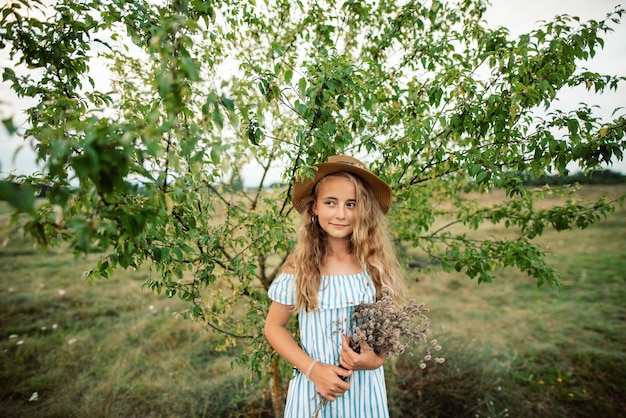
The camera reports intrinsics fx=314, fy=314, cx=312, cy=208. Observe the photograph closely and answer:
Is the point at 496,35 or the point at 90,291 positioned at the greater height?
the point at 496,35

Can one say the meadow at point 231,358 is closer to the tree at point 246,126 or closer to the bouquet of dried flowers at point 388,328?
the tree at point 246,126

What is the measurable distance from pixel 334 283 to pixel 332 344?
394 millimetres

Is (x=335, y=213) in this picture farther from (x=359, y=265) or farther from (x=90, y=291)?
(x=90, y=291)

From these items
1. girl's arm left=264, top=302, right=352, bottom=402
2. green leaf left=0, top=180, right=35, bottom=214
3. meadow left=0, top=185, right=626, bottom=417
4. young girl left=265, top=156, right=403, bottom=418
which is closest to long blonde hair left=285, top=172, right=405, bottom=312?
young girl left=265, top=156, right=403, bottom=418

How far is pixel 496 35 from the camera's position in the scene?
8.07 ft

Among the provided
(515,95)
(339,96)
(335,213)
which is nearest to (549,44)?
(515,95)

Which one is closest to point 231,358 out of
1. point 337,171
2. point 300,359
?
point 300,359

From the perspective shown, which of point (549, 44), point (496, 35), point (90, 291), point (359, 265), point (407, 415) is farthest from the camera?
point (90, 291)

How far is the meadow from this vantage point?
3.88 metres

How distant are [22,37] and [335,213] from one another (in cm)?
197

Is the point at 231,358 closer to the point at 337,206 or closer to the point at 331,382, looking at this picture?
the point at 331,382

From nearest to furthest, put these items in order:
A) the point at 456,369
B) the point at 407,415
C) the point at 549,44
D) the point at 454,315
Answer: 1. the point at 549,44
2. the point at 407,415
3. the point at 456,369
4. the point at 454,315

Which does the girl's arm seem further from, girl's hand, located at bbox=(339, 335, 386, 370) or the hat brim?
the hat brim

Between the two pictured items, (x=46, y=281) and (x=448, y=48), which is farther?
(x=46, y=281)
